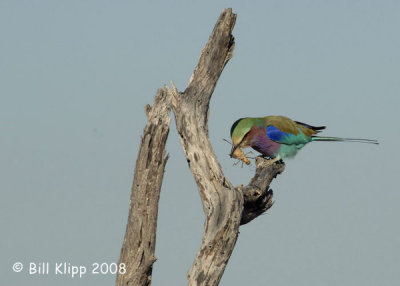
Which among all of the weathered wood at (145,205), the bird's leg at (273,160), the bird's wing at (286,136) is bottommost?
the weathered wood at (145,205)

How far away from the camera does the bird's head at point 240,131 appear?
30.1 ft

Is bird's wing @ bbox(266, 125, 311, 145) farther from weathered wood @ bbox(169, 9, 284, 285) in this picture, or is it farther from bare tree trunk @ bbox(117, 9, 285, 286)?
bare tree trunk @ bbox(117, 9, 285, 286)

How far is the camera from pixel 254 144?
9734 millimetres

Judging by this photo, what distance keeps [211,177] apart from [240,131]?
5.42ft

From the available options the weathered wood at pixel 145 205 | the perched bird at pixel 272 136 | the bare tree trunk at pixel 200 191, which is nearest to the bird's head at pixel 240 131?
the perched bird at pixel 272 136

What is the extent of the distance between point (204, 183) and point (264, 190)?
1.07 meters

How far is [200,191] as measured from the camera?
7.80 meters

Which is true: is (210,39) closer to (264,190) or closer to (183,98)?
(183,98)

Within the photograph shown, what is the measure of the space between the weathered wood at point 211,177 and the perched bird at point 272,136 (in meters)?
0.74

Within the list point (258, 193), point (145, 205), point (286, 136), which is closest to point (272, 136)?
point (286, 136)

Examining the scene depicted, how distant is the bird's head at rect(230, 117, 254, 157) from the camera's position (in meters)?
9.19

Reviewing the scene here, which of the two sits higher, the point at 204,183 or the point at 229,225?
the point at 204,183

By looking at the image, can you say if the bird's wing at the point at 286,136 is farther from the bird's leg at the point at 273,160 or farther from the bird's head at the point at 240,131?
the bird's head at the point at 240,131

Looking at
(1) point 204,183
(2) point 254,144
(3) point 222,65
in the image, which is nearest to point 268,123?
(2) point 254,144
